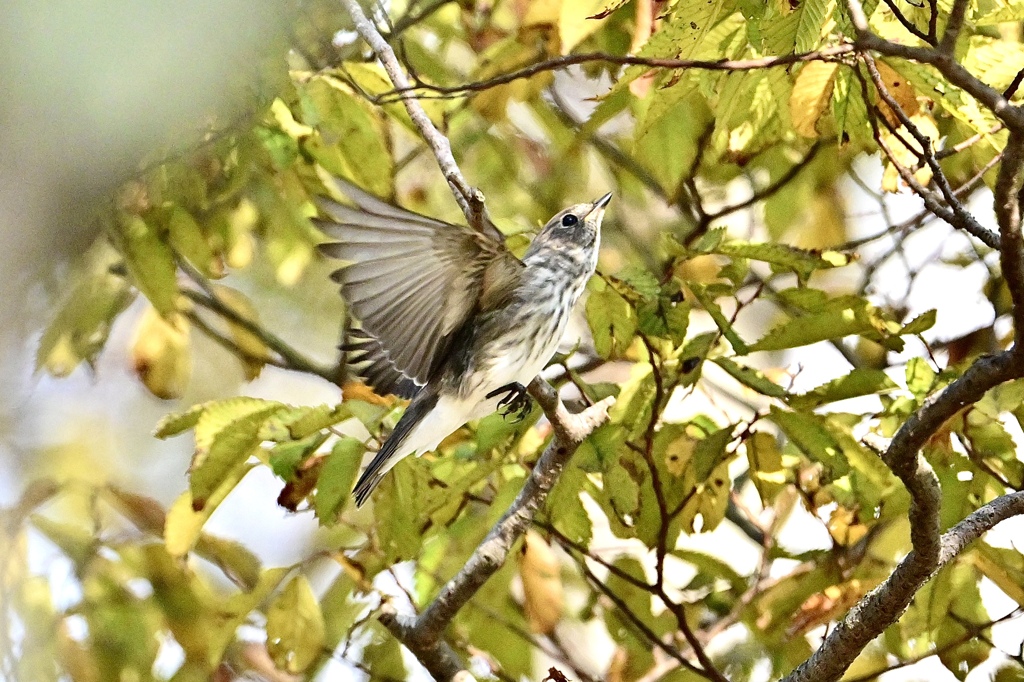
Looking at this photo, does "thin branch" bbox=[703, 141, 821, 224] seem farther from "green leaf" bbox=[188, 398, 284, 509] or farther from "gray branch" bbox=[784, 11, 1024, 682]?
"gray branch" bbox=[784, 11, 1024, 682]

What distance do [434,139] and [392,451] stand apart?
0.75 meters

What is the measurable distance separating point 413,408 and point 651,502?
1.99 ft

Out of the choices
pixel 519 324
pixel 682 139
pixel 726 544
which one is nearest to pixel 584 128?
pixel 682 139

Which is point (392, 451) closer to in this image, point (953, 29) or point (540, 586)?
point (540, 586)

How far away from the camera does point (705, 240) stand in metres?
2.18

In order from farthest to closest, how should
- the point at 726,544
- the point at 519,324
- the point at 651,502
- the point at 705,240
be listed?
the point at 726,544, the point at 519,324, the point at 651,502, the point at 705,240

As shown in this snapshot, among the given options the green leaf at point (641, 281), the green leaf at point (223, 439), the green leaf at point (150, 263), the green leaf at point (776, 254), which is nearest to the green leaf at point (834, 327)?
the green leaf at point (776, 254)

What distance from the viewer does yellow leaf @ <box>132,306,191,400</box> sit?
10.6 feet

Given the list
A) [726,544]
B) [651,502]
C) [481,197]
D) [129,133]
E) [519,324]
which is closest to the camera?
[129,133]

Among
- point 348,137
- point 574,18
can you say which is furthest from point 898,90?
point 348,137

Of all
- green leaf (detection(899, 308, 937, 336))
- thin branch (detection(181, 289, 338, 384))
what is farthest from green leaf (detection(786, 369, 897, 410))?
thin branch (detection(181, 289, 338, 384))

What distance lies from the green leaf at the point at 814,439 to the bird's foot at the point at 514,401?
57 cm

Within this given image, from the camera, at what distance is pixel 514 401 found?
2631mm

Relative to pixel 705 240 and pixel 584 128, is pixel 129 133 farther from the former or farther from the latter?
pixel 584 128
